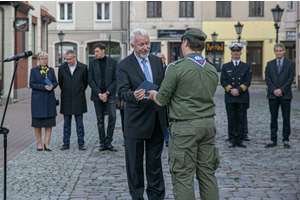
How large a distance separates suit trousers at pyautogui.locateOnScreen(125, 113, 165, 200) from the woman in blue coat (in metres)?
3.66

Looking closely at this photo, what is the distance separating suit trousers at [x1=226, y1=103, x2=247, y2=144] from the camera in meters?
8.17

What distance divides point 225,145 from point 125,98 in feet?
14.7

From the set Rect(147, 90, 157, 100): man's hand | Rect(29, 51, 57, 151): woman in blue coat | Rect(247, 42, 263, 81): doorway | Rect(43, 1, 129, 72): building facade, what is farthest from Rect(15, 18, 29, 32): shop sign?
Rect(247, 42, 263, 81): doorway

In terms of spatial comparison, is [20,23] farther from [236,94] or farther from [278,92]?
[278,92]

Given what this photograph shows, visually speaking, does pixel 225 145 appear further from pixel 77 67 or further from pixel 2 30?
pixel 2 30

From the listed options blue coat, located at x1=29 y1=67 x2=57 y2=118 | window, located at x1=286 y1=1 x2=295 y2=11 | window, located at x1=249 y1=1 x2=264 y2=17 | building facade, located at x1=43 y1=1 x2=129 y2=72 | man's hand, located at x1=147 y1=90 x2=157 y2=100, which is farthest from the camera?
building facade, located at x1=43 y1=1 x2=129 y2=72

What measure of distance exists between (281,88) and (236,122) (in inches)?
42.7

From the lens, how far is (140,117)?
14.6 feet

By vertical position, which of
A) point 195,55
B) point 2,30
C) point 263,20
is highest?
point 263,20

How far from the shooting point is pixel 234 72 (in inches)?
330

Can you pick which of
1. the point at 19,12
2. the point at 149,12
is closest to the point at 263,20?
the point at 149,12

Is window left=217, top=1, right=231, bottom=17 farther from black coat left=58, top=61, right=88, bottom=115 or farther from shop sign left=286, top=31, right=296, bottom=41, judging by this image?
black coat left=58, top=61, right=88, bottom=115

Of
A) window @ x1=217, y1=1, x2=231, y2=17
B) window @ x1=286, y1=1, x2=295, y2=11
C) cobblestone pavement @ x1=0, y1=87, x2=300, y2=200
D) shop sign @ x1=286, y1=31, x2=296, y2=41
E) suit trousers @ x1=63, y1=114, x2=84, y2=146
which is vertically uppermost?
window @ x1=217, y1=1, x2=231, y2=17

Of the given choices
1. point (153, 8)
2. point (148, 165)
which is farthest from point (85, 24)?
point (148, 165)
